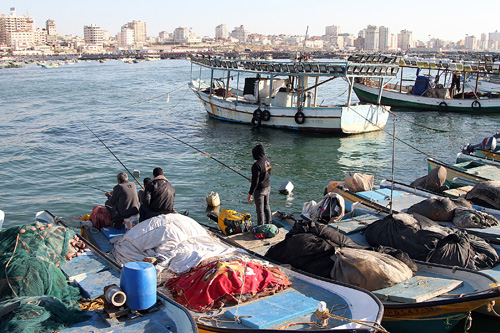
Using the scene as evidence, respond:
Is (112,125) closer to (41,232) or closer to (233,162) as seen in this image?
(233,162)

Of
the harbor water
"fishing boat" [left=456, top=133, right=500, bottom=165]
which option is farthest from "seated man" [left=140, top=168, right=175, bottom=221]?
"fishing boat" [left=456, top=133, right=500, bottom=165]

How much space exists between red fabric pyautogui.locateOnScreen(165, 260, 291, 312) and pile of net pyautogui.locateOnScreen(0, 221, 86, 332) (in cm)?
120

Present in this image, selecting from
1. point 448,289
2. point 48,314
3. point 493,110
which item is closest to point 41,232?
point 48,314

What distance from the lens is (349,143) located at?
2195 cm

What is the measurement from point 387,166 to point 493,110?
1737 centimetres

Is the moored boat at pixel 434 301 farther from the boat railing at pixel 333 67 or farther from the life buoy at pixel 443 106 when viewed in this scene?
the life buoy at pixel 443 106

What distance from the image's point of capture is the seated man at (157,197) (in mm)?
7891

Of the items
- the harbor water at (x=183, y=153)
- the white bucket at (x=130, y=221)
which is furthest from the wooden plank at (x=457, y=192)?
the white bucket at (x=130, y=221)

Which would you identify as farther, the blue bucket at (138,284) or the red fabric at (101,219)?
the red fabric at (101,219)

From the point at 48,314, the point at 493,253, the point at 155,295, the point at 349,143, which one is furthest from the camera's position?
the point at 349,143

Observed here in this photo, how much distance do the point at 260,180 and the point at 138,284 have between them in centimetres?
387

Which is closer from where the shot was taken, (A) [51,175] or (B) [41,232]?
(B) [41,232]

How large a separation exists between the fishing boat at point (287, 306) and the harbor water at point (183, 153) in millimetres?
3206

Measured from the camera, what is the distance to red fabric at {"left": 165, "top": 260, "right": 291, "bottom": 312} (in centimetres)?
564
